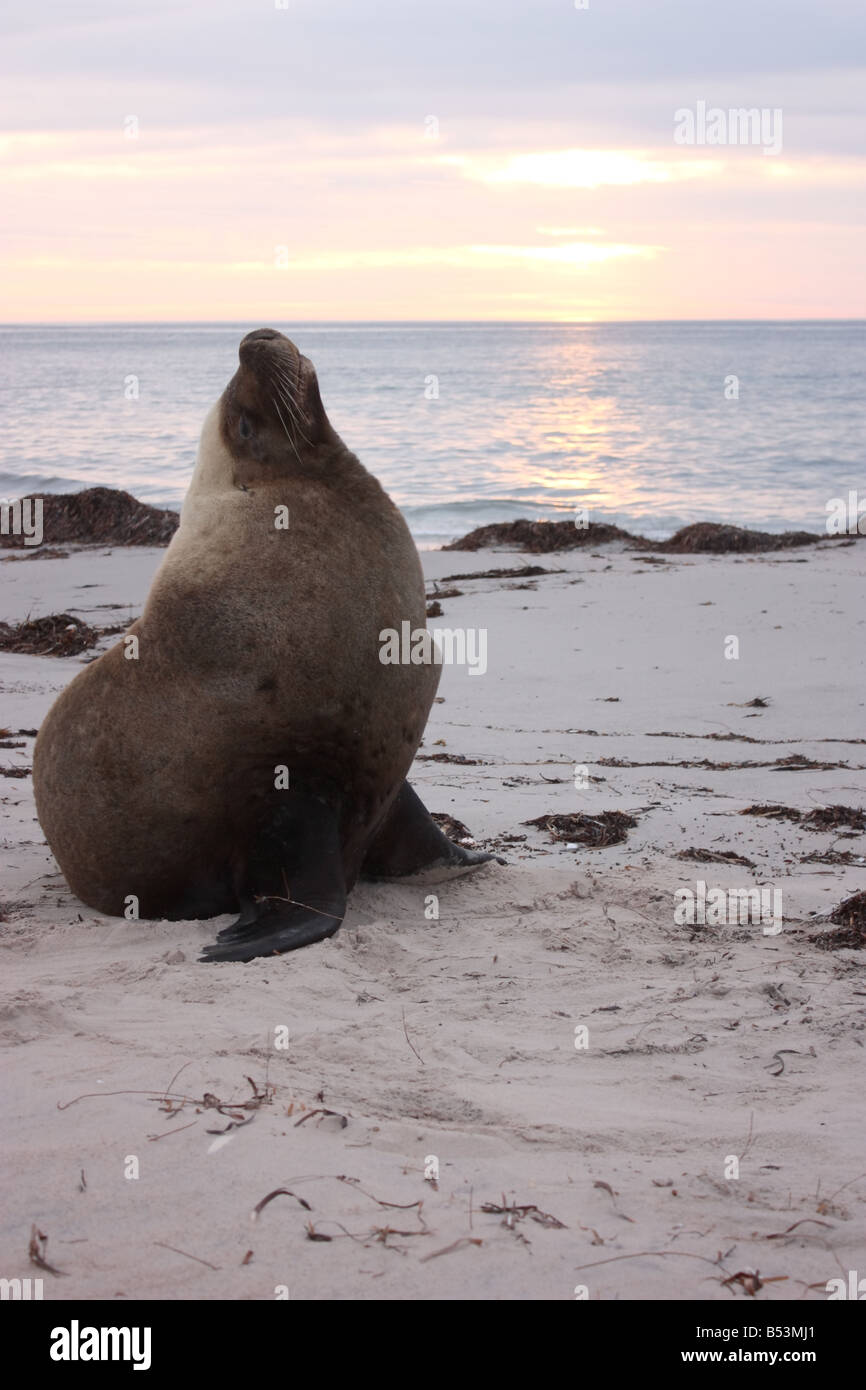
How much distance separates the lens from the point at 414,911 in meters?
4.61

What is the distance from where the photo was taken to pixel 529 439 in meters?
35.6

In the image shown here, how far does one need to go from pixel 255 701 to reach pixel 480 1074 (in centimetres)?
167

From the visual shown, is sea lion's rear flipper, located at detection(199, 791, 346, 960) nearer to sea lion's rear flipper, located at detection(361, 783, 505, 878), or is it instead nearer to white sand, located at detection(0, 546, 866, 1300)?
white sand, located at detection(0, 546, 866, 1300)

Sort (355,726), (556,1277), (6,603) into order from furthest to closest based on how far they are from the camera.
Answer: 1. (6,603)
2. (355,726)
3. (556,1277)

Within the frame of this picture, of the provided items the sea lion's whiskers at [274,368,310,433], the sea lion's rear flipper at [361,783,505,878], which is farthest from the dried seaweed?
the sea lion's whiskers at [274,368,310,433]

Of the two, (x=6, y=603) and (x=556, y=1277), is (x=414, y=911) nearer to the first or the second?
(x=556, y=1277)

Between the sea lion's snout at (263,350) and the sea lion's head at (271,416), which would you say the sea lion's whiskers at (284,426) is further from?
the sea lion's snout at (263,350)

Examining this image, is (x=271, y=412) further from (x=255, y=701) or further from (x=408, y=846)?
(x=408, y=846)

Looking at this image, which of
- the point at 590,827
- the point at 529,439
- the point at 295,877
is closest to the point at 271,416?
the point at 295,877

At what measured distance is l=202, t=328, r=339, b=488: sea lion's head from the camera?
4.45m

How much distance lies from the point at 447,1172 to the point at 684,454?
1201 inches

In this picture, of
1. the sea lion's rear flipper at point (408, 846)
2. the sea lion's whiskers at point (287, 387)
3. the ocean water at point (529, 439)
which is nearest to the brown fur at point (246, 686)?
the sea lion's whiskers at point (287, 387)

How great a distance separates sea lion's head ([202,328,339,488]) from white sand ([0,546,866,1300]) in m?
1.61
